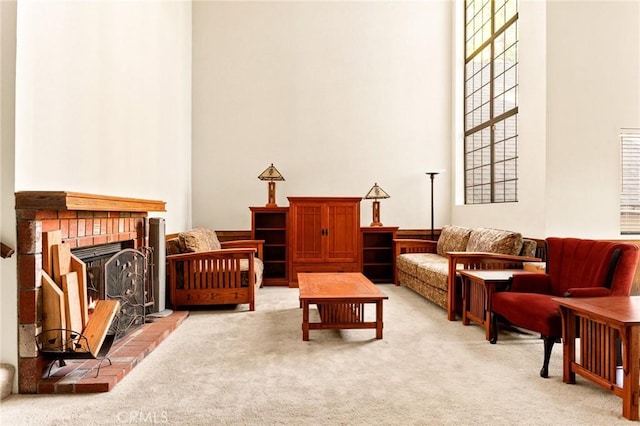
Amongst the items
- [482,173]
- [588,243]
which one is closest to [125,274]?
[588,243]

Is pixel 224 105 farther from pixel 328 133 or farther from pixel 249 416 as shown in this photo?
pixel 249 416

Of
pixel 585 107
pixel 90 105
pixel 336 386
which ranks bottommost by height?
pixel 336 386

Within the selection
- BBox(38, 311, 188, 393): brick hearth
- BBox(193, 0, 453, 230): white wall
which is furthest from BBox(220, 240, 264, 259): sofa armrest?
BBox(38, 311, 188, 393): brick hearth

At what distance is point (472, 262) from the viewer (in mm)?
4230

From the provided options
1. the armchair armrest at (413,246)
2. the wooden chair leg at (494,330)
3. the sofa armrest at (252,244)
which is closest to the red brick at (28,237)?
the wooden chair leg at (494,330)

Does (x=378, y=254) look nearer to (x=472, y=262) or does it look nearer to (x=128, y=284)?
(x=472, y=262)

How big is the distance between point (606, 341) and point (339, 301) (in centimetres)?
177

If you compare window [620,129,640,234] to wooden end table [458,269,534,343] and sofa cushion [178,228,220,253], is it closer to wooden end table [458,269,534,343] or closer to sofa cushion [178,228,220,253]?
wooden end table [458,269,534,343]

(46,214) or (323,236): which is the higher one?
(46,214)

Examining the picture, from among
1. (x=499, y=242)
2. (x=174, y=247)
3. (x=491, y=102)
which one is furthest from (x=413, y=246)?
(x=174, y=247)

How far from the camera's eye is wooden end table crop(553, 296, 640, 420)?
2.11m

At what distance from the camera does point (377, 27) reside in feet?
22.0

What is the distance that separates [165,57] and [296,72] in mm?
2116

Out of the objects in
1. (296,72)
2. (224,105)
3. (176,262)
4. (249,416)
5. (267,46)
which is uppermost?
(267,46)
